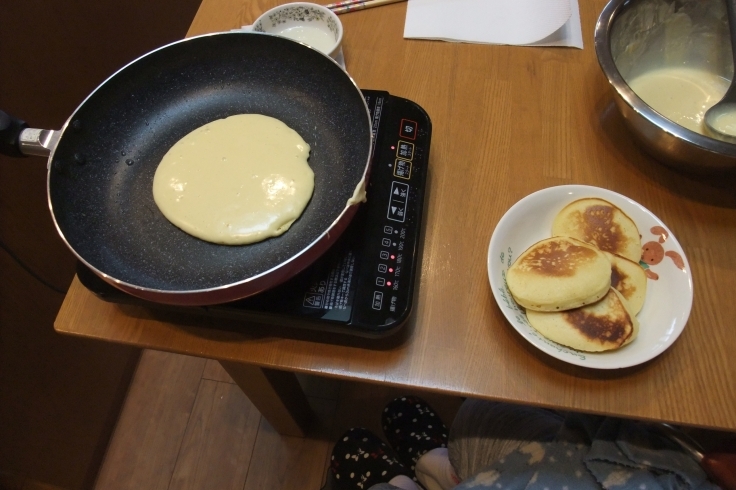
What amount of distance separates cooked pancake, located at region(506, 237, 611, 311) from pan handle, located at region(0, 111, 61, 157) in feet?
1.80

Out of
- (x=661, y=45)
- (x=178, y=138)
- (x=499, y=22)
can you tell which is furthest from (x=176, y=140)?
(x=661, y=45)

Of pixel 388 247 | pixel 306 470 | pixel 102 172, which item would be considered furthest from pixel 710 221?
pixel 306 470

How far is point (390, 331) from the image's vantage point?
0.52 m

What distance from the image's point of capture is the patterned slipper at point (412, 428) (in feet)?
3.72

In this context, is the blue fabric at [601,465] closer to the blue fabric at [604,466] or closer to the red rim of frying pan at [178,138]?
the blue fabric at [604,466]

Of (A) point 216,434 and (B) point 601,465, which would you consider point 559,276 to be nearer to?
(B) point 601,465

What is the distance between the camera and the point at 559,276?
53cm

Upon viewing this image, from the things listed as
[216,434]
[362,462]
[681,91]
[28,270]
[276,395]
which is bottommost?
[216,434]

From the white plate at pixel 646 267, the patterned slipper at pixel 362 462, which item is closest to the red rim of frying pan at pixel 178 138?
the white plate at pixel 646 267

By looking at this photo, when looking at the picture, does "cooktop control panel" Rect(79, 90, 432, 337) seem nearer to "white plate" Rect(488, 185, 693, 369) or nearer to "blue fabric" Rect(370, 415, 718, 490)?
"white plate" Rect(488, 185, 693, 369)

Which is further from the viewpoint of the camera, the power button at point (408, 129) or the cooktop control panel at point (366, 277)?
the power button at point (408, 129)

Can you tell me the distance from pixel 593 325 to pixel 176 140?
0.57 m

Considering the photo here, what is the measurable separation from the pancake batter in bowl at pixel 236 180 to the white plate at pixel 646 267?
0.82ft

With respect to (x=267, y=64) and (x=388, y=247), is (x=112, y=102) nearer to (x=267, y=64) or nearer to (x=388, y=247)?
(x=267, y=64)
